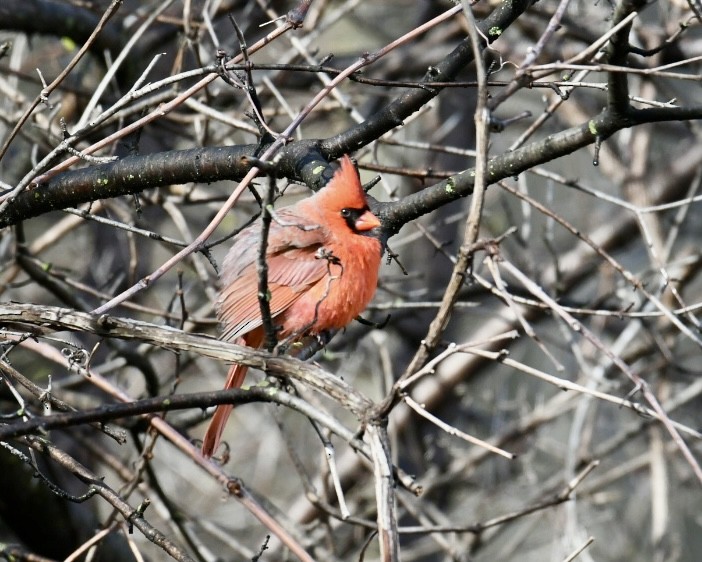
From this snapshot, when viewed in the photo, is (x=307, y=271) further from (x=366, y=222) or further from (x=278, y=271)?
(x=366, y=222)

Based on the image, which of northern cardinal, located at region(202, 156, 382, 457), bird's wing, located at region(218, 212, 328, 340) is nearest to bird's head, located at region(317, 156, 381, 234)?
northern cardinal, located at region(202, 156, 382, 457)

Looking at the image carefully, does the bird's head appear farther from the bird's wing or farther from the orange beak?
the bird's wing

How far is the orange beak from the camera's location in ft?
10.3

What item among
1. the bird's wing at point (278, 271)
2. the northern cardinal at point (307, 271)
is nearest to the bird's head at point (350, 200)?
the northern cardinal at point (307, 271)

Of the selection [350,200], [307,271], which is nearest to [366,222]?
[350,200]

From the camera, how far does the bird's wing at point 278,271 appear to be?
348cm

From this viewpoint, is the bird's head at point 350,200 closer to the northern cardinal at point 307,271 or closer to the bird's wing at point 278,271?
the northern cardinal at point 307,271

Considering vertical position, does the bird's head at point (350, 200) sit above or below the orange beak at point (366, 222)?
above

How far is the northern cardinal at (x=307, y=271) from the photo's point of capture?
3.22 meters

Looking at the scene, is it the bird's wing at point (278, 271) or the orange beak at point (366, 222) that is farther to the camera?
the bird's wing at point (278, 271)

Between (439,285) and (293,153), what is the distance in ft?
12.3

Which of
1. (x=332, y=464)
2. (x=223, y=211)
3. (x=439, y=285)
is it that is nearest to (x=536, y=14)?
(x=439, y=285)

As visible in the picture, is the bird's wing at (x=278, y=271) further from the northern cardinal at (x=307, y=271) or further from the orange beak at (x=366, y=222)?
the orange beak at (x=366, y=222)

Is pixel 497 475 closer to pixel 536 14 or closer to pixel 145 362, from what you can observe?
pixel 536 14
